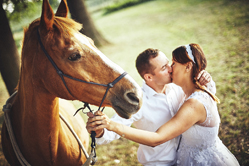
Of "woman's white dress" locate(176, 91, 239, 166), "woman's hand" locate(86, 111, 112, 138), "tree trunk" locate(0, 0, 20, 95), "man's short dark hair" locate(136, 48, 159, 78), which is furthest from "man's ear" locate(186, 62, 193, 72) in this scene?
"tree trunk" locate(0, 0, 20, 95)

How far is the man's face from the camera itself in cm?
237

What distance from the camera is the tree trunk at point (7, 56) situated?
4.06 metres

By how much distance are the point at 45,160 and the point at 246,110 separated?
187 inches

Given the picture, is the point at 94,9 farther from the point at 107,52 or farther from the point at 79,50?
the point at 79,50

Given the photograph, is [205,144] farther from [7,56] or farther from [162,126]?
[7,56]

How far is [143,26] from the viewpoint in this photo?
15555 mm

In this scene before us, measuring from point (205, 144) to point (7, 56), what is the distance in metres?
4.45

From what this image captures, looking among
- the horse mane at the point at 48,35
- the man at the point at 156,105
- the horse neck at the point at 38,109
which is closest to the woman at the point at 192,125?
Answer: the man at the point at 156,105

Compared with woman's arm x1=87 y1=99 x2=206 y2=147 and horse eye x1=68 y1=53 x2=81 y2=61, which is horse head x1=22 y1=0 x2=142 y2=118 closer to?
horse eye x1=68 y1=53 x2=81 y2=61

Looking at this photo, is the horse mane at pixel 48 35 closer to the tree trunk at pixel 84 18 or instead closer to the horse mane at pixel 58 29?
the horse mane at pixel 58 29

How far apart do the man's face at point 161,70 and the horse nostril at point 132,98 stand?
913mm

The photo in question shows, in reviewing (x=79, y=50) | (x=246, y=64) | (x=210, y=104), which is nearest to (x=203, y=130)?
(x=210, y=104)

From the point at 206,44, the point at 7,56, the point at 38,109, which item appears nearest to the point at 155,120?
the point at 38,109

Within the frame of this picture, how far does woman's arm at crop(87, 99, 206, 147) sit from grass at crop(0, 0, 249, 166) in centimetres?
218
